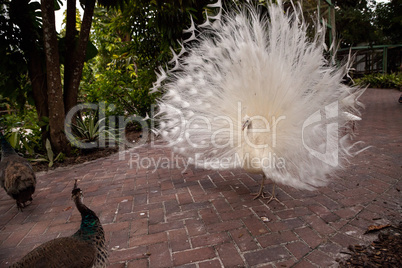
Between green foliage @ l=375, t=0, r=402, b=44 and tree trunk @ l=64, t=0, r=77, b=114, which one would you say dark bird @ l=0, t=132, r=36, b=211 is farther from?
green foliage @ l=375, t=0, r=402, b=44

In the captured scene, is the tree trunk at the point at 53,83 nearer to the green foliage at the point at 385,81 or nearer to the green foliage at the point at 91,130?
the green foliage at the point at 91,130

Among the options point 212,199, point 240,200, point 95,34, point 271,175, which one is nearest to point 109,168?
point 212,199

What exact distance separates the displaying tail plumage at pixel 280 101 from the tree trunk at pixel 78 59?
349cm

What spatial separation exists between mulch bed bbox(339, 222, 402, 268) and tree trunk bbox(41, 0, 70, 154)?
16.8 feet

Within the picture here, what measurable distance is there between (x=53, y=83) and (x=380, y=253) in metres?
5.43

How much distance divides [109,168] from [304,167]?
3.38 meters

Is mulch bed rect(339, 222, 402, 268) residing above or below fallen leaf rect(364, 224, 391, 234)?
below

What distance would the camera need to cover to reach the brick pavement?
213 cm

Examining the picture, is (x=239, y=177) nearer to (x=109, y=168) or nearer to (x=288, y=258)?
(x=288, y=258)

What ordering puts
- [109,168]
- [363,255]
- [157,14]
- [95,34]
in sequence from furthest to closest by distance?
[95,34], [157,14], [109,168], [363,255]

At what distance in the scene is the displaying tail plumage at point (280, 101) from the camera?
93.7 inches

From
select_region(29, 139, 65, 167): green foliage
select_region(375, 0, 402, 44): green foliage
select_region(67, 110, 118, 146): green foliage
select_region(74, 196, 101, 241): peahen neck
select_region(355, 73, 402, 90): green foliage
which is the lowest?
select_region(29, 139, 65, 167): green foliage

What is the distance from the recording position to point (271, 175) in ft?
8.19

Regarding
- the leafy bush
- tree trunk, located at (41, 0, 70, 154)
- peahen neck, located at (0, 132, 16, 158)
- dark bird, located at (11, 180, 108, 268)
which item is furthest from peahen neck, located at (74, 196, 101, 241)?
the leafy bush
